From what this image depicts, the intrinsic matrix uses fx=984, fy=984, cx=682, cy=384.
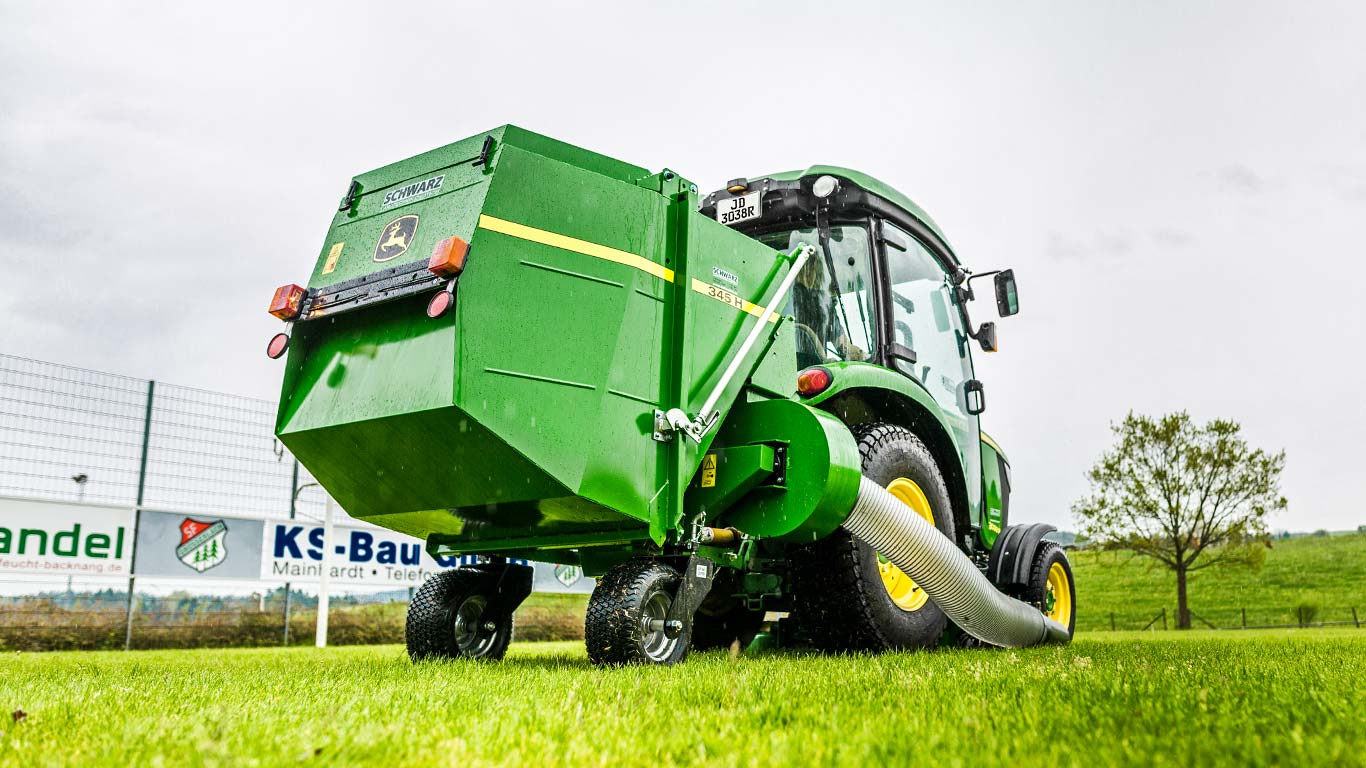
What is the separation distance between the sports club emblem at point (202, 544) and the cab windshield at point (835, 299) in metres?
6.28

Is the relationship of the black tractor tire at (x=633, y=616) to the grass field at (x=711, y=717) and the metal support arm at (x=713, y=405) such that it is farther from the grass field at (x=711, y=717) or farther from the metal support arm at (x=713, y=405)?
the metal support arm at (x=713, y=405)

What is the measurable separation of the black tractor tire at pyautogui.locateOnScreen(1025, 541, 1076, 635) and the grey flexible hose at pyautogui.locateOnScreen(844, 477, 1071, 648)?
520mm

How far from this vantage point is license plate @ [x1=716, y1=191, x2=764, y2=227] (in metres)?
5.71

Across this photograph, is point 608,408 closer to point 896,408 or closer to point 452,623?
point 452,623

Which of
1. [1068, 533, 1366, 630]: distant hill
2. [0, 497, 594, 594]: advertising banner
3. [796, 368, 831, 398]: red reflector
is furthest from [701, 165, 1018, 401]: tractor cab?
[1068, 533, 1366, 630]: distant hill

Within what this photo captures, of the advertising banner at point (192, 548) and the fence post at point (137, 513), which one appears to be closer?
the advertising banner at point (192, 548)

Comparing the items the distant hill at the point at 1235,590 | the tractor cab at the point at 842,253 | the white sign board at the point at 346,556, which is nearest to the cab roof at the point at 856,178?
the tractor cab at the point at 842,253

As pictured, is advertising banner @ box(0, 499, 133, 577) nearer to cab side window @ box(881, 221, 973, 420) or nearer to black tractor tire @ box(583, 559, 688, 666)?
black tractor tire @ box(583, 559, 688, 666)

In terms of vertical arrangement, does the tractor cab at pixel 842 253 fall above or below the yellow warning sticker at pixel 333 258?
above

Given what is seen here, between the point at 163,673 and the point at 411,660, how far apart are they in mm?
A: 1048

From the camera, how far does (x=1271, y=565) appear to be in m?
33.0

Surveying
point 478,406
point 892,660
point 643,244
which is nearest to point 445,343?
point 478,406

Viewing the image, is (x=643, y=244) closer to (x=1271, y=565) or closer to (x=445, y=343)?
(x=445, y=343)

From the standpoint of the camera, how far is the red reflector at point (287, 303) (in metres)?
4.39
